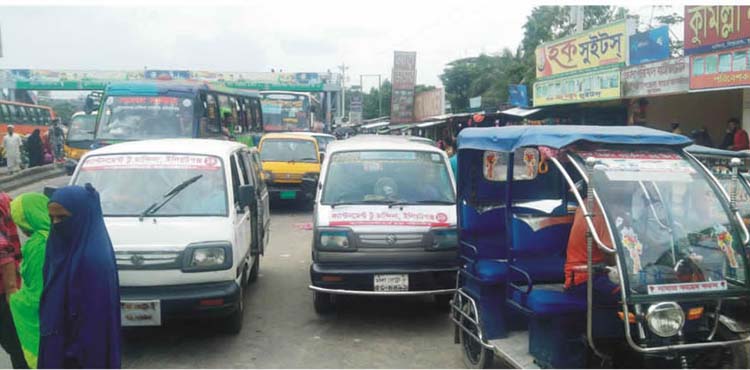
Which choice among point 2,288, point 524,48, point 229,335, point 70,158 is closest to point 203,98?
point 70,158

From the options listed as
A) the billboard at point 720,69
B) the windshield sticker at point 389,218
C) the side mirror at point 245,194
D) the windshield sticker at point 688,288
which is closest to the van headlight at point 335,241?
the windshield sticker at point 389,218

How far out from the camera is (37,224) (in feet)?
13.7

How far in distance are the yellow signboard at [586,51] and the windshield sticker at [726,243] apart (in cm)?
1216

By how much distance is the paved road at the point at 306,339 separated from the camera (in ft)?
17.8

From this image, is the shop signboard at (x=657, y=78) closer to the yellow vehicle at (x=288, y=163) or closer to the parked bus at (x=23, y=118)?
the yellow vehicle at (x=288, y=163)

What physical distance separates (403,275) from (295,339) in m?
1.14

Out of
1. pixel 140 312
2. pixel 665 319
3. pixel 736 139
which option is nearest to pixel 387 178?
pixel 140 312

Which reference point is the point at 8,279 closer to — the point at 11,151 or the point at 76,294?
the point at 76,294

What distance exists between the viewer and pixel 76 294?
11.2 feet

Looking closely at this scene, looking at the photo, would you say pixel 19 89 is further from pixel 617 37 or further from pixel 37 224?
pixel 37 224

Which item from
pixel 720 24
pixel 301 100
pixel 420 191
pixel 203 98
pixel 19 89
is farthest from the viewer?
pixel 19 89

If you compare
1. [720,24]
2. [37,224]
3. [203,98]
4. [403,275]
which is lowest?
[403,275]

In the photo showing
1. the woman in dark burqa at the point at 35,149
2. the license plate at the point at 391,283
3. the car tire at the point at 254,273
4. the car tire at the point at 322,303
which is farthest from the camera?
the woman in dark burqa at the point at 35,149

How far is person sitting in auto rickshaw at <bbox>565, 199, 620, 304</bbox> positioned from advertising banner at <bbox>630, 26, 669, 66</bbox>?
11.5 meters
